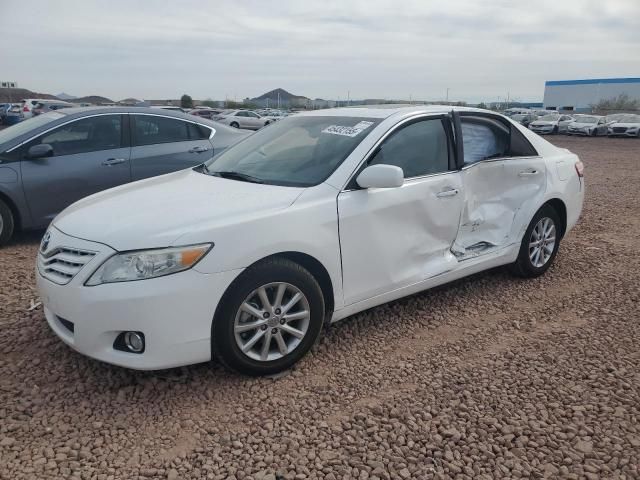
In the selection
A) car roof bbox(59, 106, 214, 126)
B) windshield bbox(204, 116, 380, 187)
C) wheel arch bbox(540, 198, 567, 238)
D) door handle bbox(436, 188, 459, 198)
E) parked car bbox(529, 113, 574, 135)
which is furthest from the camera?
parked car bbox(529, 113, 574, 135)

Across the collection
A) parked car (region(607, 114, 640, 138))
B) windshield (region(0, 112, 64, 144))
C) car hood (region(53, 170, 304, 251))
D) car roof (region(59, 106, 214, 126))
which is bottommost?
parked car (region(607, 114, 640, 138))

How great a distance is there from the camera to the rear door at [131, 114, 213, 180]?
644cm

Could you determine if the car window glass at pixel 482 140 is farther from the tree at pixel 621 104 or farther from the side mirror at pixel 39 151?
the tree at pixel 621 104

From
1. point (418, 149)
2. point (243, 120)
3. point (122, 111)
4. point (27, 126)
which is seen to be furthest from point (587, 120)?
point (27, 126)

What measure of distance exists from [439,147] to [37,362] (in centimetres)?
315

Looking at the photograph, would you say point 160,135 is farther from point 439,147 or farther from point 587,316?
point 587,316

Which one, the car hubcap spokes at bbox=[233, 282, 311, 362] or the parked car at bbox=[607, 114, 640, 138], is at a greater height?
A: the car hubcap spokes at bbox=[233, 282, 311, 362]

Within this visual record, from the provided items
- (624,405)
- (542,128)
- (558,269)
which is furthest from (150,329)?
(542,128)

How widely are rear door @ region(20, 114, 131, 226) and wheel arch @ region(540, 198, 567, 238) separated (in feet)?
14.9

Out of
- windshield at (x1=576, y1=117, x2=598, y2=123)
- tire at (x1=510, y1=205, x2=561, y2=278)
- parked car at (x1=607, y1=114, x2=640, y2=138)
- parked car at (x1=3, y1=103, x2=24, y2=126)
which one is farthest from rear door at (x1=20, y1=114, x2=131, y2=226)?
windshield at (x1=576, y1=117, x2=598, y2=123)

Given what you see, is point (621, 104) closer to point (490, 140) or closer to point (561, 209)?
point (561, 209)

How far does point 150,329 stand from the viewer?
2.85 metres

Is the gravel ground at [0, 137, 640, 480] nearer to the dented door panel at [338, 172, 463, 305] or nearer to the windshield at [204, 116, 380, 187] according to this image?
the dented door panel at [338, 172, 463, 305]

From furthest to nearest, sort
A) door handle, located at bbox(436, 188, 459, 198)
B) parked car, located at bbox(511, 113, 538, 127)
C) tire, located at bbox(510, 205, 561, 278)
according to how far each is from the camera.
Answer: parked car, located at bbox(511, 113, 538, 127)
tire, located at bbox(510, 205, 561, 278)
door handle, located at bbox(436, 188, 459, 198)
